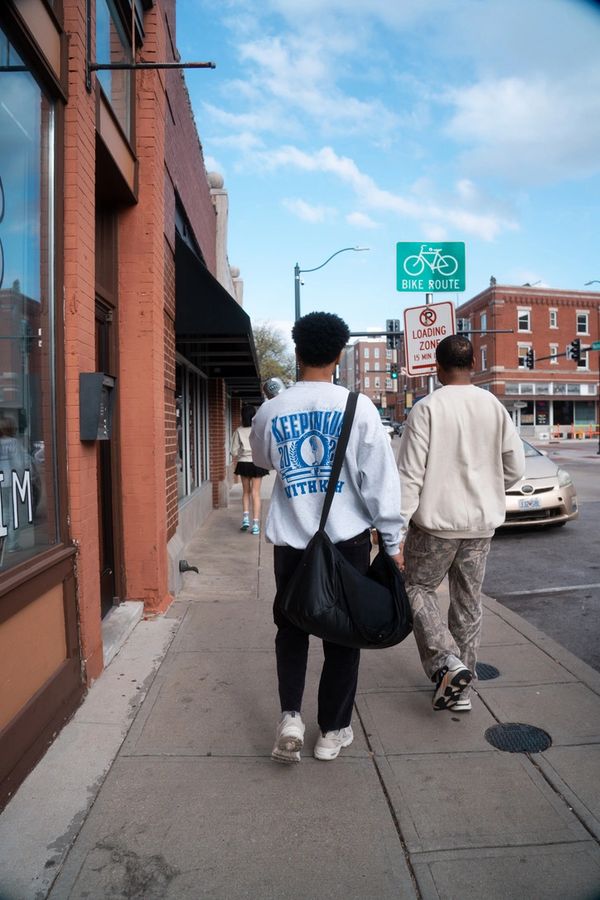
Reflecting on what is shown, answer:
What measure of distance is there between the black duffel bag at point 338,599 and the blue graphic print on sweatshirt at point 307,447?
51 mm

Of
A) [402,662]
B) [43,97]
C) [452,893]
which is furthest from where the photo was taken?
[402,662]

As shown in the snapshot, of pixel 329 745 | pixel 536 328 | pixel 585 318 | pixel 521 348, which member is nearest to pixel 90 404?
pixel 329 745

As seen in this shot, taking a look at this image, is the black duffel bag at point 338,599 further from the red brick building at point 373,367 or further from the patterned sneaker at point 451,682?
the red brick building at point 373,367

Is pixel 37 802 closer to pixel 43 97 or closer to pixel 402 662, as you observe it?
pixel 402 662

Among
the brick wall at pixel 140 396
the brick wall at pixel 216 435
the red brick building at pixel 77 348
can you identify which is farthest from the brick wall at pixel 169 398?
the brick wall at pixel 216 435

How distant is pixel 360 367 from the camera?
98.6 metres

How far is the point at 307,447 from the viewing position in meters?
2.79

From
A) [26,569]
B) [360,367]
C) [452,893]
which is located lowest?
[452,893]

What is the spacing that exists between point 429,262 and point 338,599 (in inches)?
284

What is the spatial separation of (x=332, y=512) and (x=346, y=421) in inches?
15.2

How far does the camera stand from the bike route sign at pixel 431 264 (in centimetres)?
888

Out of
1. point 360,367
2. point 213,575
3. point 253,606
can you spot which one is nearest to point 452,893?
point 253,606

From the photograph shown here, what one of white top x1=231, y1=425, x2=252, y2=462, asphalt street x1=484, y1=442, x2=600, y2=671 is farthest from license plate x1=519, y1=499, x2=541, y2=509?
white top x1=231, y1=425, x2=252, y2=462

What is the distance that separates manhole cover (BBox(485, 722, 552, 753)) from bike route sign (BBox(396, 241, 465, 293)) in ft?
→ 21.8
